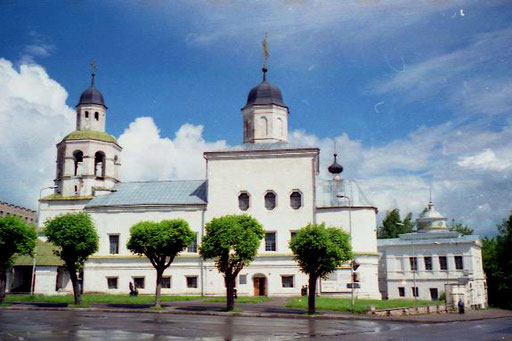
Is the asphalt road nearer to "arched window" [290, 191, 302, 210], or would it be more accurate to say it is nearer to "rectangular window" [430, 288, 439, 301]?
"arched window" [290, 191, 302, 210]

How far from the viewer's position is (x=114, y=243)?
4934 centimetres

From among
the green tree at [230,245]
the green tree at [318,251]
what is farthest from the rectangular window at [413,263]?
the green tree at [230,245]

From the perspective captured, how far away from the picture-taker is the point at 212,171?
48375 mm

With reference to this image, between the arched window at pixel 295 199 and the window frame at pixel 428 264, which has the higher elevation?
the arched window at pixel 295 199

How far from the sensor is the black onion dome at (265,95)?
5125 cm

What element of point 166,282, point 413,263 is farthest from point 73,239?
point 413,263

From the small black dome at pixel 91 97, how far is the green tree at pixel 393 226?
182 ft

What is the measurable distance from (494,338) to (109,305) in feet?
80.7

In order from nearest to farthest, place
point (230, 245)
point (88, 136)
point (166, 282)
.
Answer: point (230, 245) < point (166, 282) < point (88, 136)

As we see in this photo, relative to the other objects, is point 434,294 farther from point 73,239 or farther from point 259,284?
point 73,239

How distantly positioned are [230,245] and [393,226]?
63.7 metres

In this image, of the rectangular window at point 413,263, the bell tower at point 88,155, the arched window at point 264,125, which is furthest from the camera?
the rectangular window at point 413,263

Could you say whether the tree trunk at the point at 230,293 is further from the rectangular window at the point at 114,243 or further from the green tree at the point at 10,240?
the rectangular window at the point at 114,243

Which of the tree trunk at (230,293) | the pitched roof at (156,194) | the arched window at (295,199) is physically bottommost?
the tree trunk at (230,293)
